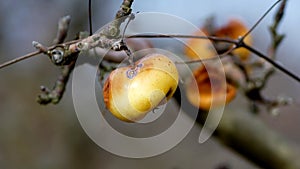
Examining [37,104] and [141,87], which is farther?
[37,104]

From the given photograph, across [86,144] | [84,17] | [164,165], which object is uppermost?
[84,17]

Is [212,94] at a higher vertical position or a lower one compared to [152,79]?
lower

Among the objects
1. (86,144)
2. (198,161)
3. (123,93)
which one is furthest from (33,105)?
(123,93)

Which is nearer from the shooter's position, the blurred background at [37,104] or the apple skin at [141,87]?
the apple skin at [141,87]

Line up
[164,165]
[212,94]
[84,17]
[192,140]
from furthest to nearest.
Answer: [192,140], [164,165], [84,17], [212,94]

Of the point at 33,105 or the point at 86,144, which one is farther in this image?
the point at 86,144

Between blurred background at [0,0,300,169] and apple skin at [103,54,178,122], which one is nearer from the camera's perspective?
apple skin at [103,54,178,122]

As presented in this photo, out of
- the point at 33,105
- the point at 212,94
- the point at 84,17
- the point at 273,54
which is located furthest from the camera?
the point at 84,17

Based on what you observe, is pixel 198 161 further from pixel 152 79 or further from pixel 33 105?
pixel 152 79
